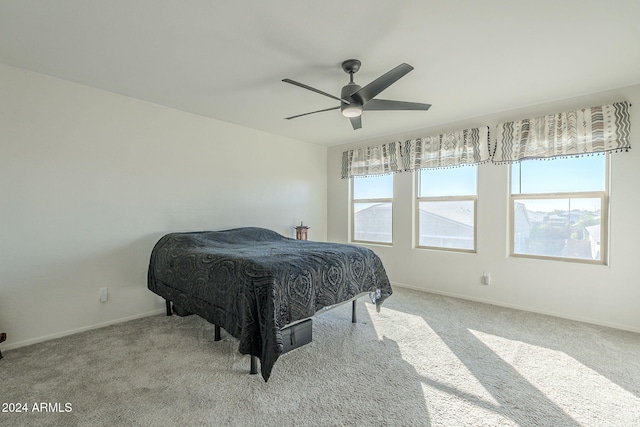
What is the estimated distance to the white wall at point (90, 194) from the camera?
8.20 ft

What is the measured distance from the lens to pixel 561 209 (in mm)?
3268

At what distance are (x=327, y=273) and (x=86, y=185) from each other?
247cm

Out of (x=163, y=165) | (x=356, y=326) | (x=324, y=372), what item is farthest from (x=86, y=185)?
(x=356, y=326)

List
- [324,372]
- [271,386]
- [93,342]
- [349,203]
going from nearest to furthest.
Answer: [271,386] → [324,372] → [93,342] → [349,203]

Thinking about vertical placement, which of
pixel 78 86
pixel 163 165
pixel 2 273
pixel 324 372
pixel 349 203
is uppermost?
pixel 78 86

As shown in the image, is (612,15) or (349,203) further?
(349,203)

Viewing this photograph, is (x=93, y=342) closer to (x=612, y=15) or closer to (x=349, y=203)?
(x=349, y=203)

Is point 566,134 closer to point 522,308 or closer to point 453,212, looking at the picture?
point 453,212

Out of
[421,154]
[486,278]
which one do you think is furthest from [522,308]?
[421,154]

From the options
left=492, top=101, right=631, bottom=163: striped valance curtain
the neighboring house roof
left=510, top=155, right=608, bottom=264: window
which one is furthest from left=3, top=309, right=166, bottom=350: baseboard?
left=492, top=101, right=631, bottom=163: striped valance curtain

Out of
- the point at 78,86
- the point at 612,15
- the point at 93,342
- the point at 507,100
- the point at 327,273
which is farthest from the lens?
the point at 507,100

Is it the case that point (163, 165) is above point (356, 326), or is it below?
above

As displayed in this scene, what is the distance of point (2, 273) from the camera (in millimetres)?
2432

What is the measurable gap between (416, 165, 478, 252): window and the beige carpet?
1344mm
